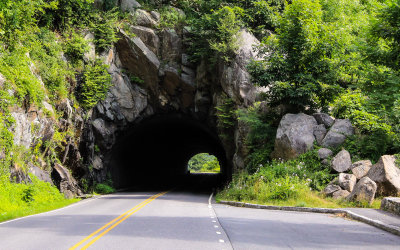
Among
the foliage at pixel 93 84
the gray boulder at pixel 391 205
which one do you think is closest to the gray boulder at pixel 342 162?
the gray boulder at pixel 391 205

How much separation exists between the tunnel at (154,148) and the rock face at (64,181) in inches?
350

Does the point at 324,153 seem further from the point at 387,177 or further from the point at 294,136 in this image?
the point at 387,177

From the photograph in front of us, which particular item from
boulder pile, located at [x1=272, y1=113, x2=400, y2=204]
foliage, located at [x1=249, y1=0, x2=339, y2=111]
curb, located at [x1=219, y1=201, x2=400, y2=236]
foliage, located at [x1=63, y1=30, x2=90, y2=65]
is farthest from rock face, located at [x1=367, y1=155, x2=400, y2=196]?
foliage, located at [x1=63, y1=30, x2=90, y2=65]

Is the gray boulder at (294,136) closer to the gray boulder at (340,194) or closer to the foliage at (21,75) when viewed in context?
the gray boulder at (340,194)

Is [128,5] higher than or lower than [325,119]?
higher

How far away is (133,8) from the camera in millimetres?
29141

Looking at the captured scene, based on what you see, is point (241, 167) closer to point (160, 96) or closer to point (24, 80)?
point (160, 96)

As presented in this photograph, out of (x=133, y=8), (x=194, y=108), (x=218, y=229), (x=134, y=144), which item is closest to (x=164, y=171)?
(x=134, y=144)

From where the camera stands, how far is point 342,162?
15.9 m

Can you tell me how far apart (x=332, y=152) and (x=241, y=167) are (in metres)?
7.20

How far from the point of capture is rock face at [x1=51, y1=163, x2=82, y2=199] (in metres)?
19.0

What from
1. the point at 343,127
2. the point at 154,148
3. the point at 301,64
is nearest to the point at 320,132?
the point at 343,127

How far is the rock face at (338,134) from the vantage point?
17.7 m

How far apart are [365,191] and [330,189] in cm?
182
